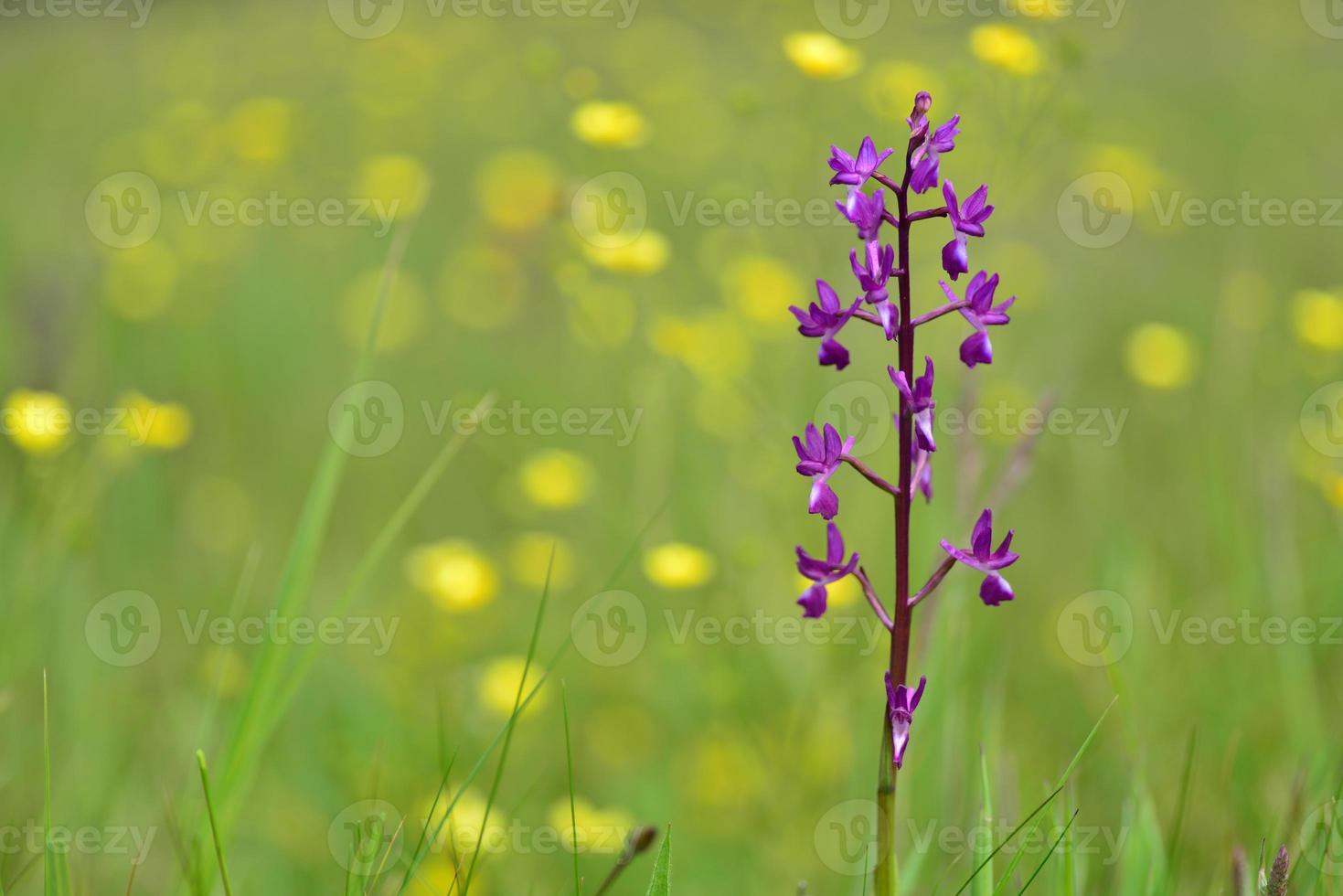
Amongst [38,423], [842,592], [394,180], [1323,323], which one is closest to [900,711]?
[842,592]

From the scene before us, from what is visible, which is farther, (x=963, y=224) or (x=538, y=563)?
(x=538, y=563)

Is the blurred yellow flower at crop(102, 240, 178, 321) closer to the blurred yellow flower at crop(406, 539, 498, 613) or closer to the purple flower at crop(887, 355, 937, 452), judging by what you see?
the blurred yellow flower at crop(406, 539, 498, 613)

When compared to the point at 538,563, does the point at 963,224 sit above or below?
above

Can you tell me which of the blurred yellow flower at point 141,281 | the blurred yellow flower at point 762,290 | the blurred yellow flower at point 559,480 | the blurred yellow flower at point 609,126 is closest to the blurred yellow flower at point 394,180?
the blurred yellow flower at point 141,281

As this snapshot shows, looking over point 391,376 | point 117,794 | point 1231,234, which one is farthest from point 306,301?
point 1231,234

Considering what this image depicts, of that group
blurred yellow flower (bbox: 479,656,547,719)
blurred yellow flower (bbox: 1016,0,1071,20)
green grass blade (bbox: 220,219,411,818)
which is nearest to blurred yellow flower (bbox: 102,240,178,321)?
blurred yellow flower (bbox: 479,656,547,719)

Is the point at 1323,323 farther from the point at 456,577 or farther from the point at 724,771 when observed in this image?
the point at 456,577

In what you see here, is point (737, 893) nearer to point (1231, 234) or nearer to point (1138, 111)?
point (1231, 234)
